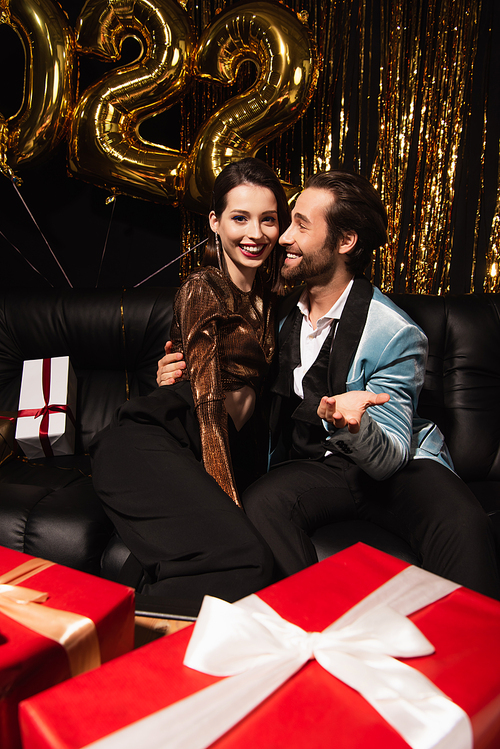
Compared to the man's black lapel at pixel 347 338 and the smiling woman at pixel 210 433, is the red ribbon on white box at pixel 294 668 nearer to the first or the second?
the smiling woman at pixel 210 433

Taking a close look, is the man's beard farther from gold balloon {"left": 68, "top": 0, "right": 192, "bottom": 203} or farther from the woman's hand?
gold balloon {"left": 68, "top": 0, "right": 192, "bottom": 203}

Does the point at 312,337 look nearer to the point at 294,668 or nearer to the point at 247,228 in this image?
the point at 247,228

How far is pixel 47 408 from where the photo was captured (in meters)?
1.79

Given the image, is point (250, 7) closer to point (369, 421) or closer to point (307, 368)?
point (307, 368)

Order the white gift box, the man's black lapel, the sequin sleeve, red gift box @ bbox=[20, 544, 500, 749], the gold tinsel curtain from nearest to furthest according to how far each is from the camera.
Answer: red gift box @ bbox=[20, 544, 500, 749], the sequin sleeve, the man's black lapel, the white gift box, the gold tinsel curtain

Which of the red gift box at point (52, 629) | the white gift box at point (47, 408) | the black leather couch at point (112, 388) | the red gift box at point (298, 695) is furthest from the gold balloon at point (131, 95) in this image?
the red gift box at point (298, 695)

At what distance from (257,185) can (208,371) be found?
0.57m

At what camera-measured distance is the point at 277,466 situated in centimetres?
141

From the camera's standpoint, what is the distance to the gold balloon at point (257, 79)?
1808 millimetres

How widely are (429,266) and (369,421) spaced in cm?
121

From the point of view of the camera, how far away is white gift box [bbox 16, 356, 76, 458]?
1.75 m

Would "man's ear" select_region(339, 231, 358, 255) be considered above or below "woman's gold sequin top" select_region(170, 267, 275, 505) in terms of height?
above

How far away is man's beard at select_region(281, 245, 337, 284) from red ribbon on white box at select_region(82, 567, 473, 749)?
43.0 inches

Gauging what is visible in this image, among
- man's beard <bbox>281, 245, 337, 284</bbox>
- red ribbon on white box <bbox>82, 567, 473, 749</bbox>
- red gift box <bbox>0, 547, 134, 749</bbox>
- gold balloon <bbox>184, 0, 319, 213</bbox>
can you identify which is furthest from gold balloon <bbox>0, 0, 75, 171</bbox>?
red ribbon on white box <bbox>82, 567, 473, 749</bbox>
